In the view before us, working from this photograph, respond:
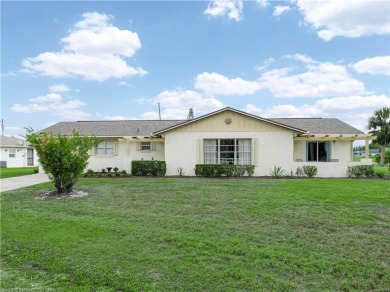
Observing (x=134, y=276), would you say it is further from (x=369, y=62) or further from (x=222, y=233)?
(x=369, y=62)

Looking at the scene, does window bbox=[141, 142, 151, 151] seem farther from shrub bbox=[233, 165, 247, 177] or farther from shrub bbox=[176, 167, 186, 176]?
shrub bbox=[233, 165, 247, 177]

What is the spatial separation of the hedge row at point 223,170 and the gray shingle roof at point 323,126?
19.4 ft

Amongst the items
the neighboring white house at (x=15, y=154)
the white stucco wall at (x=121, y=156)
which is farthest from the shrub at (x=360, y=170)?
the neighboring white house at (x=15, y=154)

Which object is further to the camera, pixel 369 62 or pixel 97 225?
pixel 369 62

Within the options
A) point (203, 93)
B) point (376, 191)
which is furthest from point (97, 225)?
point (203, 93)

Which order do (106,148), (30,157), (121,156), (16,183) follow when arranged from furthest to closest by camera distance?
(30,157)
(106,148)
(121,156)
(16,183)

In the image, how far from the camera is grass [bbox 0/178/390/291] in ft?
14.2

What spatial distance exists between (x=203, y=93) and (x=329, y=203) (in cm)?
2282

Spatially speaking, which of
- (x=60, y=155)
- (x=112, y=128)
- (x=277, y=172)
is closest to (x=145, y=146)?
(x=112, y=128)

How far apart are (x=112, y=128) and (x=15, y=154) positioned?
738 inches

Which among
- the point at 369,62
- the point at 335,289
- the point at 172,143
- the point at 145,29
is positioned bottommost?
the point at 335,289

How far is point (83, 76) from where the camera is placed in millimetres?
23031

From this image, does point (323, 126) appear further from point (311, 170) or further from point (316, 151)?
point (311, 170)

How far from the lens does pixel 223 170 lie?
1766 centimetres
